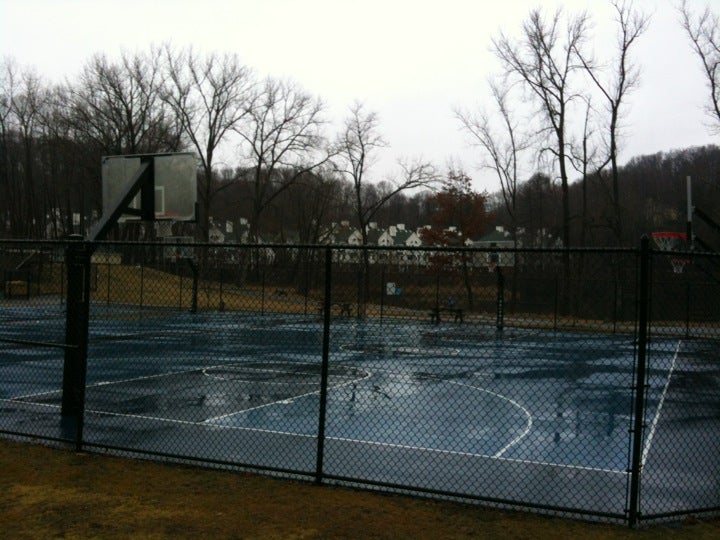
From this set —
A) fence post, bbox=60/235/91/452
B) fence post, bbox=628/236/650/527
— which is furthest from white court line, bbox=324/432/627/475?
fence post, bbox=60/235/91/452

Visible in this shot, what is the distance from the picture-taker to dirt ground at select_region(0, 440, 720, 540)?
540 cm

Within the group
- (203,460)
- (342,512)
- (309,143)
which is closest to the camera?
(342,512)

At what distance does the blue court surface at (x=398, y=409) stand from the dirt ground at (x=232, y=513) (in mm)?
710

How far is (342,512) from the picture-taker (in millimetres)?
5902

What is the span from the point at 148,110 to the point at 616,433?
56744 mm

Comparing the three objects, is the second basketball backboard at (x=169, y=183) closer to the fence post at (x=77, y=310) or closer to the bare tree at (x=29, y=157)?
the fence post at (x=77, y=310)

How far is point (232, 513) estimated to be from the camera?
579 centimetres

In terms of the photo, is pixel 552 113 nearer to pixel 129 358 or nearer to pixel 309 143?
pixel 309 143

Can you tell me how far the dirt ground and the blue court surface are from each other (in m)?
0.71

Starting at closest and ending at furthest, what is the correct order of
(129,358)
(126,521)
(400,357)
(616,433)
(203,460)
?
(126,521), (203,460), (616,433), (129,358), (400,357)

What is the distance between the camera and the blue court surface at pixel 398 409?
7602mm

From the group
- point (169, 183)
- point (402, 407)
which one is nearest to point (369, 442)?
point (402, 407)

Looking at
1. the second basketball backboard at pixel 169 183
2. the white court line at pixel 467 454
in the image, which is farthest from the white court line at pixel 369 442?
the second basketball backboard at pixel 169 183

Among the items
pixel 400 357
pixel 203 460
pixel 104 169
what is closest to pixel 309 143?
pixel 400 357
